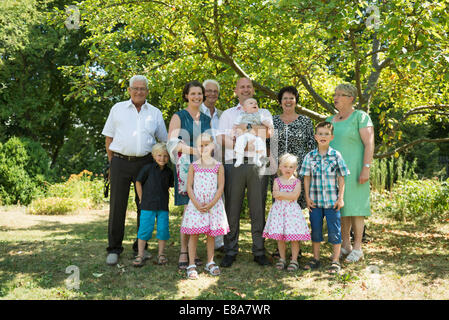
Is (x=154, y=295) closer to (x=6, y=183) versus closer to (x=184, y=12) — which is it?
(x=184, y=12)

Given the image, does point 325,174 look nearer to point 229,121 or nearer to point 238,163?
point 238,163

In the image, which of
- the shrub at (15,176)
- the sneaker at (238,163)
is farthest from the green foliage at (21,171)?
the sneaker at (238,163)

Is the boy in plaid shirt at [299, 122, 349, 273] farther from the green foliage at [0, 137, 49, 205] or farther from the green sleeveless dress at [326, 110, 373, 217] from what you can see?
the green foliage at [0, 137, 49, 205]

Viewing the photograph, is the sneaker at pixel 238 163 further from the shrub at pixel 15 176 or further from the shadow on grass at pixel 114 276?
the shrub at pixel 15 176

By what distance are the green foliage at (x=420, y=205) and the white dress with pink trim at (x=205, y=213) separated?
5.40m

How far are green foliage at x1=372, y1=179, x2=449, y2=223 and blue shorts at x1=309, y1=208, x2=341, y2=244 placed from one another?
14.8 ft

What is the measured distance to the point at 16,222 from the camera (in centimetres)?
789

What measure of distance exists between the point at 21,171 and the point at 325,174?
867 cm

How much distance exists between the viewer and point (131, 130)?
457 cm

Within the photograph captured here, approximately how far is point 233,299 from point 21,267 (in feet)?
8.46

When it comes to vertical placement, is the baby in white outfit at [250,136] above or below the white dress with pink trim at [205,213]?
above

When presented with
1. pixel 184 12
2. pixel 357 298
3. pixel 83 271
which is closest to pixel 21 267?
pixel 83 271

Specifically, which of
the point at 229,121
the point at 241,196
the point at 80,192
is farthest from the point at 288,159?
the point at 80,192

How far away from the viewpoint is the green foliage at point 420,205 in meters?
8.05
